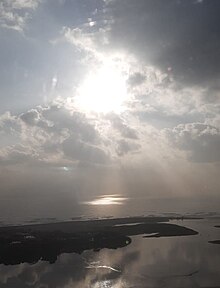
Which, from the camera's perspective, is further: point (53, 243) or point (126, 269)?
point (53, 243)

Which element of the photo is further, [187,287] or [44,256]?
[44,256]

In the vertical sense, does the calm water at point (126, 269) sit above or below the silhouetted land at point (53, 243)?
below

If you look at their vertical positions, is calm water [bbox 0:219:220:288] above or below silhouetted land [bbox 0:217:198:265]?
below

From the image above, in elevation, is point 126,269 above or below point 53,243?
below

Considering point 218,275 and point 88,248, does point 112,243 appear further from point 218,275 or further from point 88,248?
point 218,275

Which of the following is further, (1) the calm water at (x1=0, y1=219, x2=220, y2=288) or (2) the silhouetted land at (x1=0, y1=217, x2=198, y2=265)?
(2) the silhouetted land at (x1=0, y1=217, x2=198, y2=265)

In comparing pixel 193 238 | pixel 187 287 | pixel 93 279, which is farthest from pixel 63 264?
pixel 193 238

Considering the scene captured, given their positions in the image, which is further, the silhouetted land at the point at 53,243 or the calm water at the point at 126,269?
the silhouetted land at the point at 53,243

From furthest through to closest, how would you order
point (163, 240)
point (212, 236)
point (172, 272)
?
point (212, 236) < point (163, 240) < point (172, 272)
